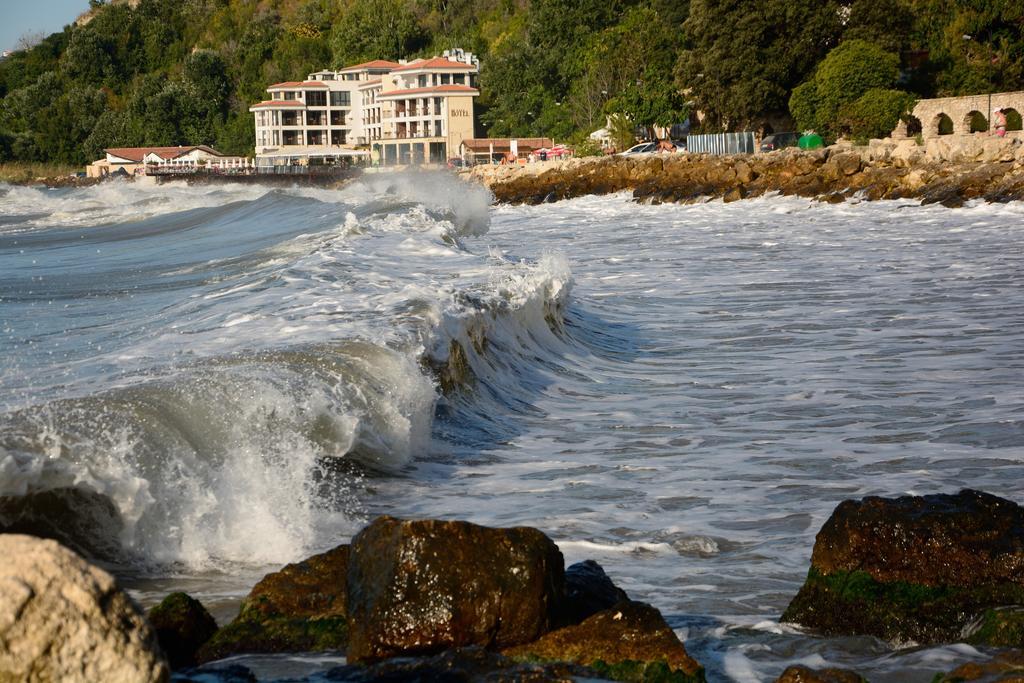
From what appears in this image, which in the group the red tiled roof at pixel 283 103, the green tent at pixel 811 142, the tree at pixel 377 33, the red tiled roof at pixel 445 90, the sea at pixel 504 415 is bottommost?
the sea at pixel 504 415

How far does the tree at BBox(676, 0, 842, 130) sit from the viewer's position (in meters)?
53.0

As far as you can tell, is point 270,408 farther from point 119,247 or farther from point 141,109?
point 141,109

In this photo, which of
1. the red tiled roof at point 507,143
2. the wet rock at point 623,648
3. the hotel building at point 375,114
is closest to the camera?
the wet rock at point 623,648

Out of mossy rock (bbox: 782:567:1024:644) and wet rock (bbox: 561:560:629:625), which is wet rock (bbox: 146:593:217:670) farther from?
mossy rock (bbox: 782:567:1024:644)

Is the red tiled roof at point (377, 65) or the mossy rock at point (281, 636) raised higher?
the red tiled roof at point (377, 65)

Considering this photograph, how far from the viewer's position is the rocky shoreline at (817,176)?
111 feet

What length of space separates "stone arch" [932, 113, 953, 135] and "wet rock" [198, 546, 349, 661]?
47476mm

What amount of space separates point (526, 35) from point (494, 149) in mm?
12216

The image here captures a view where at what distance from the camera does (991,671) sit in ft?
11.6

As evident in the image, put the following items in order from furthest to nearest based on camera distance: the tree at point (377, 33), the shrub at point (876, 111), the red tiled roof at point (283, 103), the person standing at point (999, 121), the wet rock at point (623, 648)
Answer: the tree at point (377, 33) → the red tiled roof at point (283, 103) → the shrub at point (876, 111) → the person standing at point (999, 121) → the wet rock at point (623, 648)

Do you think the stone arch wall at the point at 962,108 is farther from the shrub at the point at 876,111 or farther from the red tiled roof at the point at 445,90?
the red tiled roof at the point at 445,90

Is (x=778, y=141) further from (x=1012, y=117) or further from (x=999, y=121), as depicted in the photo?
(x=999, y=121)

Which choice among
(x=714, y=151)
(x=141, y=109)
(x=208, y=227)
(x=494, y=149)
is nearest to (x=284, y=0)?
(x=141, y=109)

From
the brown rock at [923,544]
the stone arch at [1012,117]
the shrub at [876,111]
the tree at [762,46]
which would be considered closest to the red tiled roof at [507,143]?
the tree at [762,46]
